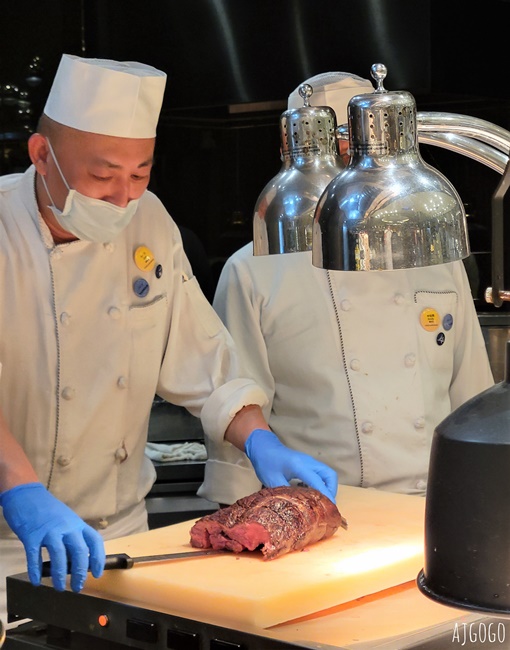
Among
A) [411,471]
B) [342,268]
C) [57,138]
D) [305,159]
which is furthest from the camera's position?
[411,471]

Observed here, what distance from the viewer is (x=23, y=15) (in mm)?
3736

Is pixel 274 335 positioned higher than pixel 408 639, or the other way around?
pixel 274 335

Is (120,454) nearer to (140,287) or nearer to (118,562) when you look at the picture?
(140,287)

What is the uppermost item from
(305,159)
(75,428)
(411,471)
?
(305,159)

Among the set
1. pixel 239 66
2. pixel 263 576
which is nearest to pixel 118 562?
pixel 263 576

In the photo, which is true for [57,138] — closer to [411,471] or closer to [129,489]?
[129,489]

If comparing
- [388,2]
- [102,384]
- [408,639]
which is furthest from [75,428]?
[388,2]

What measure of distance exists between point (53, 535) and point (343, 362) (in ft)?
3.40

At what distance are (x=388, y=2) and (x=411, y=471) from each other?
5.08ft

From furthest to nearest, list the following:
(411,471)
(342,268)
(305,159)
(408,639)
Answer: (411,471) < (305,159) < (408,639) < (342,268)

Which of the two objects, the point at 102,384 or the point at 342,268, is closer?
the point at 342,268

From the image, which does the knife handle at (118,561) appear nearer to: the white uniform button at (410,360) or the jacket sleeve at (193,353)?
the jacket sleeve at (193,353)

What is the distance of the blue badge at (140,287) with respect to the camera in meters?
2.57

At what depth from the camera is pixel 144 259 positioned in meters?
2.61
